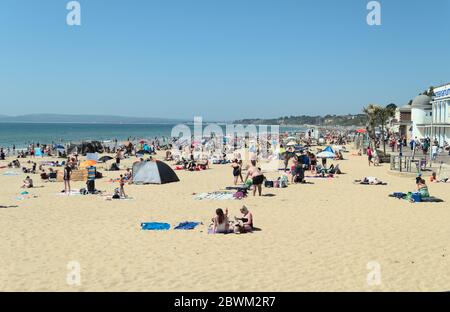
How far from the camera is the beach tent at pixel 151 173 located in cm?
1861

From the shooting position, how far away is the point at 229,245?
910 cm

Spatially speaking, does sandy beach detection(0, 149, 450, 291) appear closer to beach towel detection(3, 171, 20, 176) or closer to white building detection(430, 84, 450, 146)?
beach towel detection(3, 171, 20, 176)

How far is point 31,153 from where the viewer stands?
39.5m

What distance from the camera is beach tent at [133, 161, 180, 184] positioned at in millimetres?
18608

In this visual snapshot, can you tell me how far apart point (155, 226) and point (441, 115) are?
3098 cm

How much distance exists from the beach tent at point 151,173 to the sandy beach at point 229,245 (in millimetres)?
2982

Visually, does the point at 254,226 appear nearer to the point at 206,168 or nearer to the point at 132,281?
the point at 132,281

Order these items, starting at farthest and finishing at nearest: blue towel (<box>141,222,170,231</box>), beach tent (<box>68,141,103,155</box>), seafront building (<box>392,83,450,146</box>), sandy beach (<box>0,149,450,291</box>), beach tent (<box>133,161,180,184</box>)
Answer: beach tent (<box>68,141,103,155</box>) → seafront building (<box>392,83,450,146</box>) → beach tent (<box>133,161,180,184</box>) → blue towel (<box>141,222,170,231</box>) → sandy beach (<box>0,149,450,291</box>)

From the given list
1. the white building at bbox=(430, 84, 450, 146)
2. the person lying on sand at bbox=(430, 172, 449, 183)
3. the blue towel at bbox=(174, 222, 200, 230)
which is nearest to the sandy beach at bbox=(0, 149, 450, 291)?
the blue towel at bbox=(174, 222, 200, 230)

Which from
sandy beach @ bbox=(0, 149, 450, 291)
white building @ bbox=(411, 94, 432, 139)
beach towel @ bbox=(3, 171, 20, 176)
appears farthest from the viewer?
white building @ bbox=(411, 94, 432, 139)

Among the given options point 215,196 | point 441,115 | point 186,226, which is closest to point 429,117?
point 441,115

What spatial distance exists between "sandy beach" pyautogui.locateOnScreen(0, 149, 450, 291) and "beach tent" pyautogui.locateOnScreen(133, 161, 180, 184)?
2982 mm

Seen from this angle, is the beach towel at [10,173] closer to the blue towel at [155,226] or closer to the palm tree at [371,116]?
the blue towel at [155,226]
